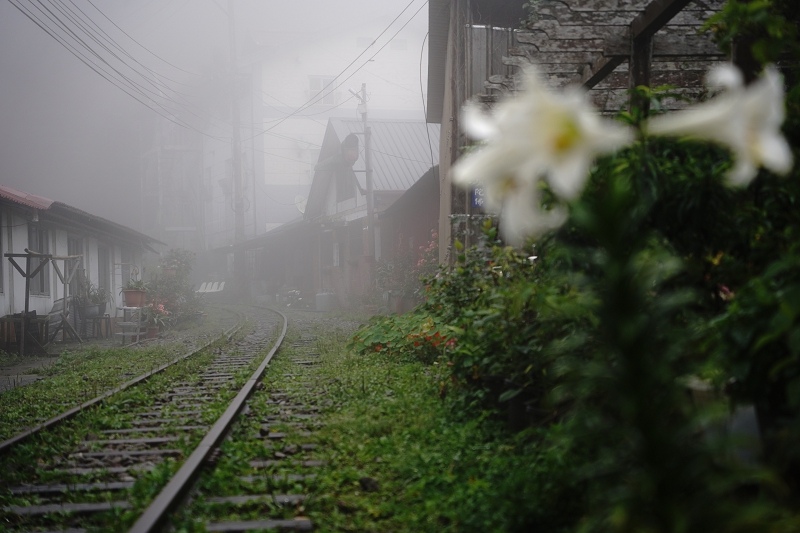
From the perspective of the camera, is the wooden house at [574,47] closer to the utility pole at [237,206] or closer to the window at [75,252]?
the window at [75,252]

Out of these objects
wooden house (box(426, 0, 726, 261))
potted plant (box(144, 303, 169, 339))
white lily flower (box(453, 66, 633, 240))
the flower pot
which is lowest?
potted plant (box(144, 303, 169, 339))

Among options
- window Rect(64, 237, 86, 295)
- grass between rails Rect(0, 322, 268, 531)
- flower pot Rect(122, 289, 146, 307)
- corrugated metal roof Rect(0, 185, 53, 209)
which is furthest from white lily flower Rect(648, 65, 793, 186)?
window Rect(64, 237, 86, 295)

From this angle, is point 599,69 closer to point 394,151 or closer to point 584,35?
point 584,35

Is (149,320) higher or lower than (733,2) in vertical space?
lower

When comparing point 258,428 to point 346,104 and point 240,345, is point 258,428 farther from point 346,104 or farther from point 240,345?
point 346,104

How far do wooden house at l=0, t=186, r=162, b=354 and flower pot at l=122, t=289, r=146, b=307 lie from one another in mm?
1284

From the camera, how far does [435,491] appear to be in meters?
3.96

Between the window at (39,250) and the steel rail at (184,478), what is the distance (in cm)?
1138

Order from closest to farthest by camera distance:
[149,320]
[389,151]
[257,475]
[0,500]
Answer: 1. [0,500]
2. [257,475]
3. [149,320]
4. [389,151]

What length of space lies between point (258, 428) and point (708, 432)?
441 centimetres

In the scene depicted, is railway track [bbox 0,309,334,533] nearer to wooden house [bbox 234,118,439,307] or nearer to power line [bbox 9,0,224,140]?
power line [bbox 9,0,224,140]

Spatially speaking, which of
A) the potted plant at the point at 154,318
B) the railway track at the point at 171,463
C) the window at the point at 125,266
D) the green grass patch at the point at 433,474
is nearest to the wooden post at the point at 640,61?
the green grass patch at the point at 433,474

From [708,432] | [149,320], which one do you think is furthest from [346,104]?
[708,432]

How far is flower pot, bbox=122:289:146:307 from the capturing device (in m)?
17.2
